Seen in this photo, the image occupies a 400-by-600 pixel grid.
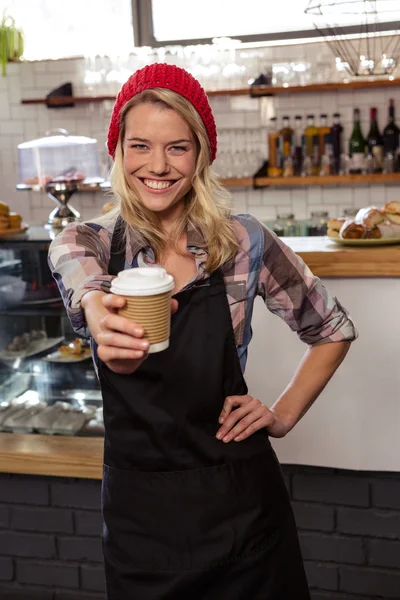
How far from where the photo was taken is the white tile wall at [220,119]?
18.1 ft

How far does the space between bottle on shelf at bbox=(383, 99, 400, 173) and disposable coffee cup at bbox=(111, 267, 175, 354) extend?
443 centimetres

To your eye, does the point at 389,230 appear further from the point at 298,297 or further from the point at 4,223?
the point at 4,223

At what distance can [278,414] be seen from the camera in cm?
168

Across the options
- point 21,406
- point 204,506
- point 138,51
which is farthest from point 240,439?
point 138,51

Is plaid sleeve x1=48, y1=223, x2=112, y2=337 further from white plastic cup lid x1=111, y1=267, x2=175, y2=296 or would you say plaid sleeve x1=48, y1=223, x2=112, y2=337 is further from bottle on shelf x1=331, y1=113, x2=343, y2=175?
bottle on shelf x1=331, y1=113, x2=343, y2=175

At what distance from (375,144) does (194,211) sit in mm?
4058

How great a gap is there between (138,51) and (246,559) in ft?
15.7

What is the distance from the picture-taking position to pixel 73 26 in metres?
5.97

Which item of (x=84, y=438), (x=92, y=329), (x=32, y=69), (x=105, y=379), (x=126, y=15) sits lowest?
(x=84, y=438)

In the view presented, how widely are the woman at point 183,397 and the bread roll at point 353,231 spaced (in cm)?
84

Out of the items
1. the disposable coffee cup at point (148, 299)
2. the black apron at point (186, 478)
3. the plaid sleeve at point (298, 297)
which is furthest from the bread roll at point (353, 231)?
the disposable coffee cup at point (148, 299)

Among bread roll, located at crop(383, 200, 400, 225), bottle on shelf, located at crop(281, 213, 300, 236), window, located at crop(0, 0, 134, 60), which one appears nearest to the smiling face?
bread roll, located at crop(383, 200, 400, 225)

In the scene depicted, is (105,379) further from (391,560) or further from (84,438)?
(391,560)

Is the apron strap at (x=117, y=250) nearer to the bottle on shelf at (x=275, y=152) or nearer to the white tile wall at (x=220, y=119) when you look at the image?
the white tile wall at (x=220, y=119)
